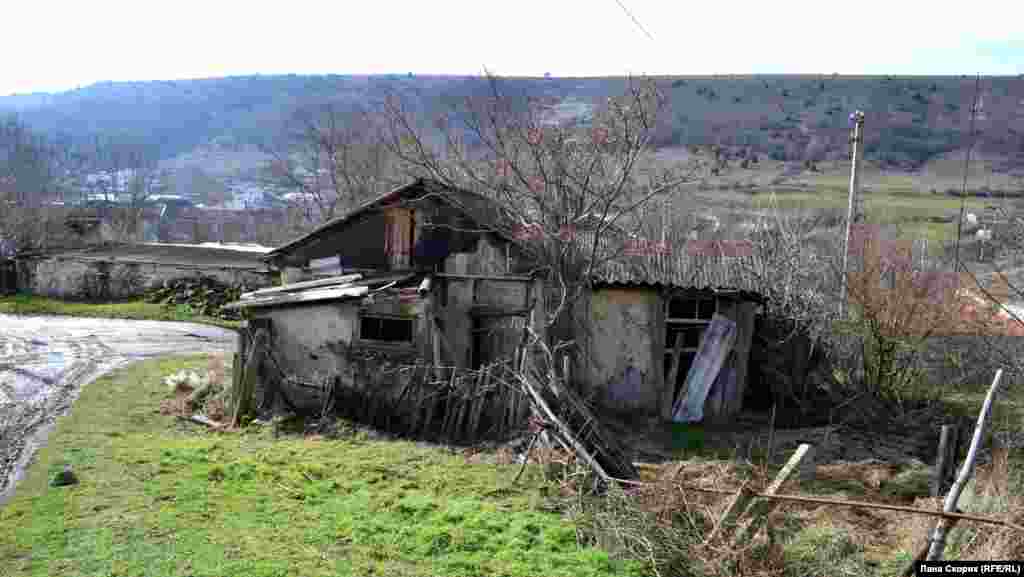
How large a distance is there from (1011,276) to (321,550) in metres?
18.7

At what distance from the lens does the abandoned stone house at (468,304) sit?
49.8ft

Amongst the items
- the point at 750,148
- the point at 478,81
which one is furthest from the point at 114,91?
the point at 478,81

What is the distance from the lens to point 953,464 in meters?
10.1

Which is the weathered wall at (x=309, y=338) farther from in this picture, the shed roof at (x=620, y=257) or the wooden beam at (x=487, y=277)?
the shed roof at (x=620, y=257)

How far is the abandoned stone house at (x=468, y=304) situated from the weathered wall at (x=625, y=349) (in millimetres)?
19

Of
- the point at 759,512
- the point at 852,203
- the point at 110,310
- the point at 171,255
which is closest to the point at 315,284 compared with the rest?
the point at 759,512

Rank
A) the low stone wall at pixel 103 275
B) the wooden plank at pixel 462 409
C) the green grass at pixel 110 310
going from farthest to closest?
the low stone wall at pixel 103 275 → the green grass at pixel 110 310 → the wooden plank at pixel 462 409

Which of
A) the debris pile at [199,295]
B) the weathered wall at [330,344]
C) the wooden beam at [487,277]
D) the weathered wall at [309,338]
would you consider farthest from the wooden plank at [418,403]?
the debris pile at [199,295]

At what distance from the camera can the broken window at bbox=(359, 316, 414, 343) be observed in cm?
1548

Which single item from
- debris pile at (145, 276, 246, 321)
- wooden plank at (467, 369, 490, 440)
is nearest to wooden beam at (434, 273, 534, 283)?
wooden plank at (467, 369, 490, 440)

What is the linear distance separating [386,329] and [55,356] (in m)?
10.4

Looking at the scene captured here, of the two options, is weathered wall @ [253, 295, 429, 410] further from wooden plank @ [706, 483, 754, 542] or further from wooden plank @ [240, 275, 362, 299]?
wooden plank @ [706, 483, 754, 542]

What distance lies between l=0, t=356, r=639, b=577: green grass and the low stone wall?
20.4 m

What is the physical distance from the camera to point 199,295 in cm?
3112
